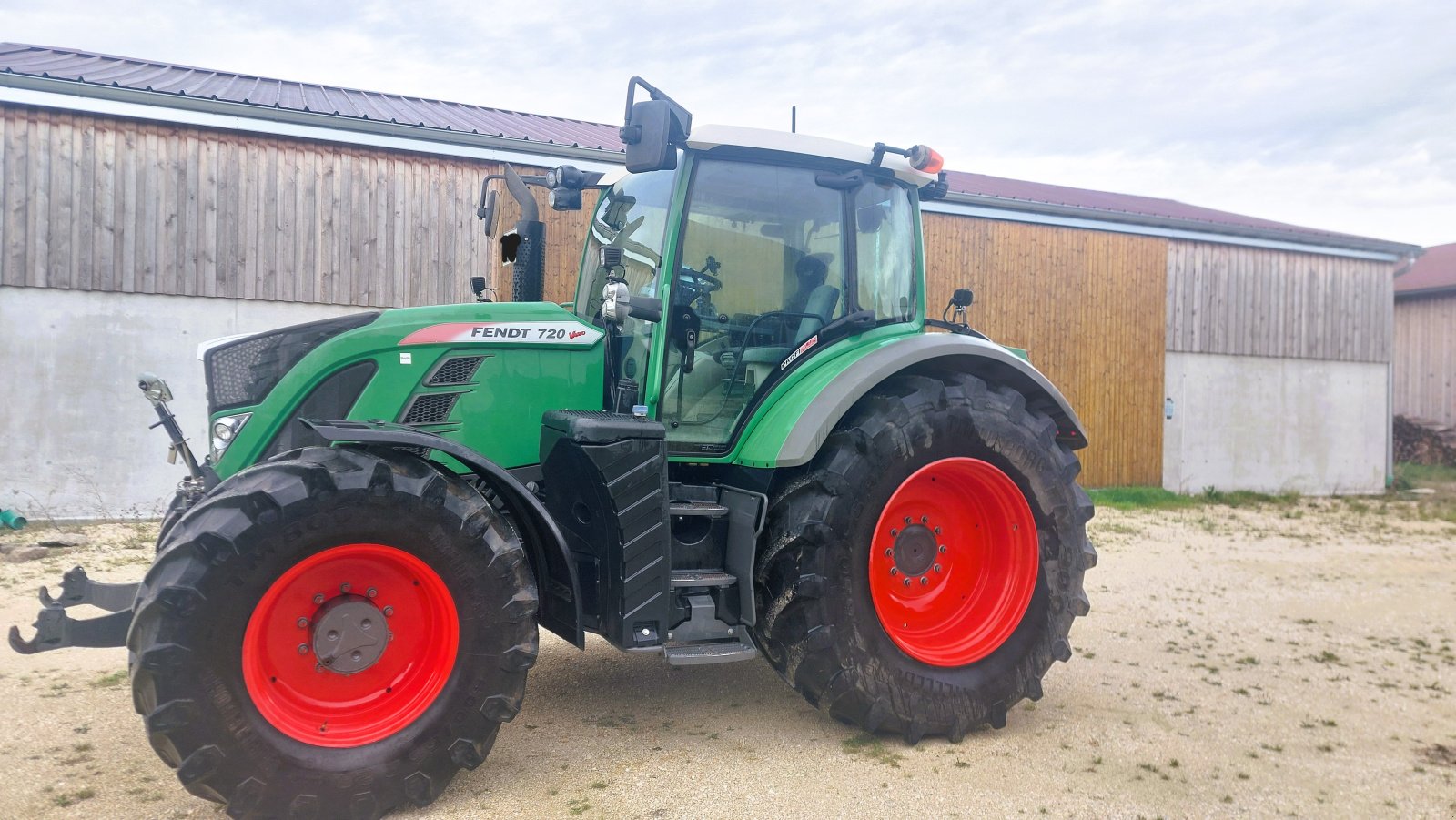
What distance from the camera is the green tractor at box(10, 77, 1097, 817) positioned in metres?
2.96

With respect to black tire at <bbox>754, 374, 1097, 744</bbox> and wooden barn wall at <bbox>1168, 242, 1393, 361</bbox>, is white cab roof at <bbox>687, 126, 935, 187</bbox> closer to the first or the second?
black tire at <bbox>754, 374, 1097, 744</bbox>

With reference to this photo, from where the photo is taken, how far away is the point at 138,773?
3.34 m

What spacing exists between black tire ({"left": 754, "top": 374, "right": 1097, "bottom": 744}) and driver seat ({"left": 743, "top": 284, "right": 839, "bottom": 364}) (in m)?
0.42

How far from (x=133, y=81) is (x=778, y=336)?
864 centimetres

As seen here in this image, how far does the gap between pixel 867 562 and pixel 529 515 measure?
1.32 metres

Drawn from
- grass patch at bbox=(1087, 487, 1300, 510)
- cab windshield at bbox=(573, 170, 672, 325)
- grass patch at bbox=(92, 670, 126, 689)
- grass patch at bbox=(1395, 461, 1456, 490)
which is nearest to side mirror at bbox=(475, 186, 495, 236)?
cab windshield at bbox=(573, 170, 672, 325)

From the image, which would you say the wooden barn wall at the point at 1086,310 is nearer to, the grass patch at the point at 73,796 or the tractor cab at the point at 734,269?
the tractor cab at the point at 734,269

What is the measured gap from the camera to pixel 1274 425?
14.7 metres

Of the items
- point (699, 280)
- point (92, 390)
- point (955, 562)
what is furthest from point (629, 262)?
point (92, 390)

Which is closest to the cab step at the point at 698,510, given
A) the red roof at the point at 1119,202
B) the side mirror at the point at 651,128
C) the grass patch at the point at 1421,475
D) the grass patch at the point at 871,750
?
the grass patch at the point at 871,750

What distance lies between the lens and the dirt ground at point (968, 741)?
326 cm

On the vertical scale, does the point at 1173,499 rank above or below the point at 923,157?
below

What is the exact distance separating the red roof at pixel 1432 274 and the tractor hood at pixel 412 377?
22300 millimetres

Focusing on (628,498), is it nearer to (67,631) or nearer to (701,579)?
(701,579)
